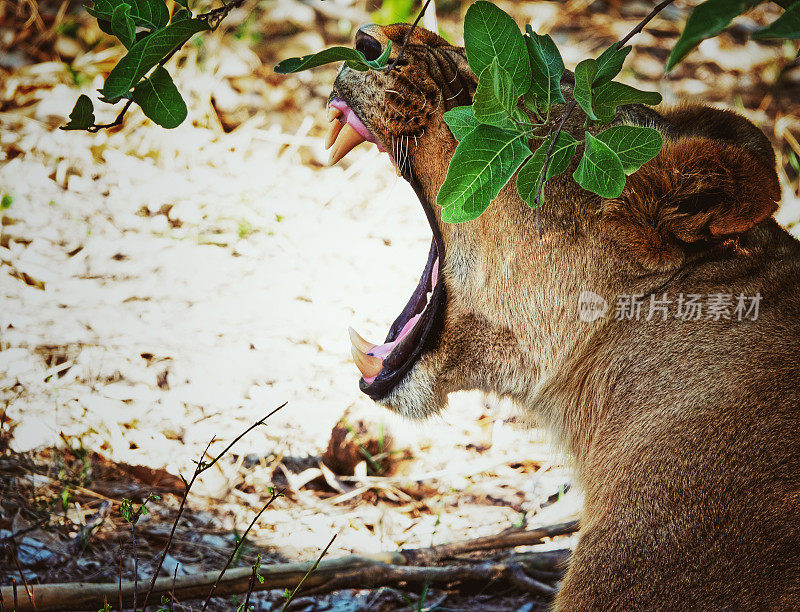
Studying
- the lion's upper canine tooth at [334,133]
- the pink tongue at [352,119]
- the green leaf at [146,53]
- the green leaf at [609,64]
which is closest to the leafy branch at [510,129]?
the green leaf at [609,64]

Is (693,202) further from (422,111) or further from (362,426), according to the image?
(362,426)

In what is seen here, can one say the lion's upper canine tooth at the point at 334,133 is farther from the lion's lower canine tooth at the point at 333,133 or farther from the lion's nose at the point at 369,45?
the lion's nose at the point at 369,45

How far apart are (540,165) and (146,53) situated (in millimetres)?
882

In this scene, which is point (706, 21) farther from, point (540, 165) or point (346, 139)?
point (346, 139)

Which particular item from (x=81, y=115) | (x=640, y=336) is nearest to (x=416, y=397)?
(x=640, y=336)

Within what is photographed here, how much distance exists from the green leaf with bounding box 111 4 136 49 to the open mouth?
2.53ft

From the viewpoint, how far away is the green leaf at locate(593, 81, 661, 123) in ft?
5.64

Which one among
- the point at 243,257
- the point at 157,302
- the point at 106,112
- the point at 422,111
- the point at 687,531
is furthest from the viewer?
the point at 106,112

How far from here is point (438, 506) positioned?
3523mm

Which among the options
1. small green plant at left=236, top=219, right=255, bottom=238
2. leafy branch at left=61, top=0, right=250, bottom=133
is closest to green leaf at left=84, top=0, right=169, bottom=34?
leafy branch at left=61, top=0, right=250, bottom=133

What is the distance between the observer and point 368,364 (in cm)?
268

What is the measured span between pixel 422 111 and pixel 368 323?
6.48 ft

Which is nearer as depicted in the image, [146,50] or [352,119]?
[146,50]

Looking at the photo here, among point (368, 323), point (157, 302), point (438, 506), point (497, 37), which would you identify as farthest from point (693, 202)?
point (157, 302)
